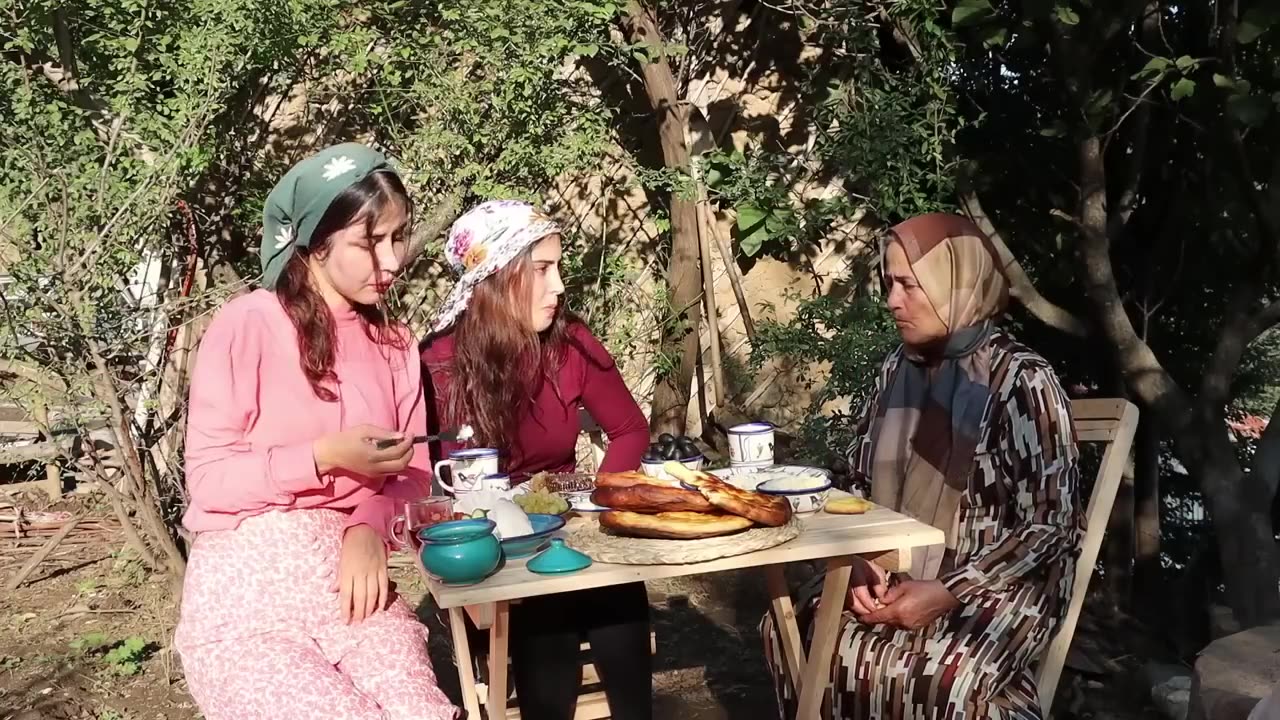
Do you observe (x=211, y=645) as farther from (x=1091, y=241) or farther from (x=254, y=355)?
(x=1091, y=241)

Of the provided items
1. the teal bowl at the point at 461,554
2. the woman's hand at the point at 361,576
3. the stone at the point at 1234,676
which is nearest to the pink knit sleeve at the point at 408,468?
the woman's hand at the point at 361,576

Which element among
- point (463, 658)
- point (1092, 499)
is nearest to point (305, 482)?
point (463, 658)

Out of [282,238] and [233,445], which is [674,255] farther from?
[233,445]

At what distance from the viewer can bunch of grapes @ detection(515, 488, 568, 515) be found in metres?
2.46

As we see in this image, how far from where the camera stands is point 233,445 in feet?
7.56

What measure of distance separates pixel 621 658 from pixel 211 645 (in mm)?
960

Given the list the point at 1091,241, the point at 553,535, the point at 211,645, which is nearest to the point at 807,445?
the point at 1091,241

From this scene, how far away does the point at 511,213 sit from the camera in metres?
3.08

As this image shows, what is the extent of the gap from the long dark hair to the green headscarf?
16 mm

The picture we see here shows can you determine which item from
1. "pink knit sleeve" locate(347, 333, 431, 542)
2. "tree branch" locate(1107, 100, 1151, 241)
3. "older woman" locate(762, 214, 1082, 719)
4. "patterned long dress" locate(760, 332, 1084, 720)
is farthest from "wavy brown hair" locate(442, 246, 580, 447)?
"tree branch" locate(1107, 100, 1151, 241)

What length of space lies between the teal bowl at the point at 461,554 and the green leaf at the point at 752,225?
3560mm

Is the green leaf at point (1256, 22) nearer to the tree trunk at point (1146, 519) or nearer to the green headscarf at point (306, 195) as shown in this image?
the tree trunk at point (1146, 519)

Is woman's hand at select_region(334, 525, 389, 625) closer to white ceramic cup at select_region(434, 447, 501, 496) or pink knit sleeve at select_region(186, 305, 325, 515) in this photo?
pink knit sleeve at select_region(186, 305, 325, 515)

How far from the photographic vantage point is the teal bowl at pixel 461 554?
198 cm
